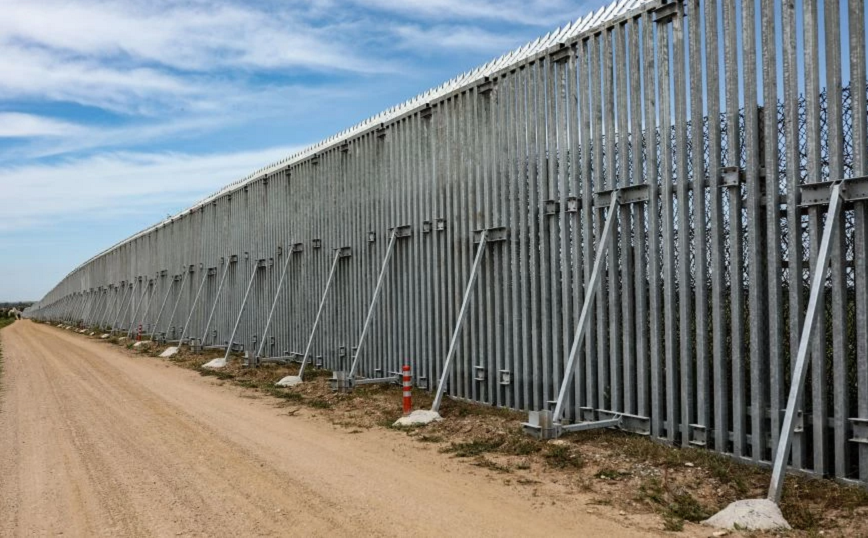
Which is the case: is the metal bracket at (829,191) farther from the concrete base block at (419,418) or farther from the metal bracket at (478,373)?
the metal bracket at (478,373)

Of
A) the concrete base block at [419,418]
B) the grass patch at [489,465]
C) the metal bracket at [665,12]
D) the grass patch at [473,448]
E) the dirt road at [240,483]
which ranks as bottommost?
the dirt road at [240,483]

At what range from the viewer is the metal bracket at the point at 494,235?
12.4m

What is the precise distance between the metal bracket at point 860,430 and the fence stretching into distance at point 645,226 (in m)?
0.01

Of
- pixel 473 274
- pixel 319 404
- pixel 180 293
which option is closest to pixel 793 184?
pixel 473 274

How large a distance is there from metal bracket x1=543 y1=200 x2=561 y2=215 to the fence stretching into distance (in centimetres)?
2

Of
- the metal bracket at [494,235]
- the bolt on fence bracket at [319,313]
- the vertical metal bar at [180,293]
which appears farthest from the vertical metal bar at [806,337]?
the vertical metal bar at [180,293]

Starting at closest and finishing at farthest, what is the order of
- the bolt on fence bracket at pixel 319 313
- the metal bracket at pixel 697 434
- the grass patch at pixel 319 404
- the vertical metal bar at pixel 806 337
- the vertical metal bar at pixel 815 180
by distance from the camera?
the vertical metal bar at pixel 806 337 < the vertical metal bar at pixel 815 180 < the metal bracket at pixel 697 434 < the grass patch at pixel 319 404 < the bolt on fence bracket at pixel 319 313

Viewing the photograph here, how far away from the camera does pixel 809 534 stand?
589cm

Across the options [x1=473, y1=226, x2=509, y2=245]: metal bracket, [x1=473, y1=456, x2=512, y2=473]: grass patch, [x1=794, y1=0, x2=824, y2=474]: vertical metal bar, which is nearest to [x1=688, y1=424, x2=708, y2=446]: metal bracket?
[x1=794, y1=0, x2=824, y2=474]: vertical metal bar

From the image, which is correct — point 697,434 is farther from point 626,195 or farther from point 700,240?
point 626,195

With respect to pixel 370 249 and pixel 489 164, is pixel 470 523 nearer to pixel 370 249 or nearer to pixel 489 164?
pixel 489 164

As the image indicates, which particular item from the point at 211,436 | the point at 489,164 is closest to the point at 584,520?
the point at 211,436


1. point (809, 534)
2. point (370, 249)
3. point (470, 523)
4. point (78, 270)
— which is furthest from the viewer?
point (78, 270)

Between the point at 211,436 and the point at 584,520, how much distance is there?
260 inches
